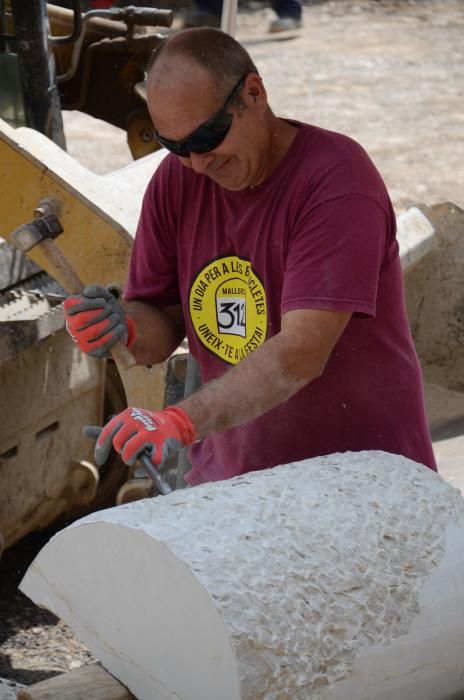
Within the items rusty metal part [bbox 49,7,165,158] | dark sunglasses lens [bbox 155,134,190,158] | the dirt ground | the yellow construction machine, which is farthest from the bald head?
the dirt ground

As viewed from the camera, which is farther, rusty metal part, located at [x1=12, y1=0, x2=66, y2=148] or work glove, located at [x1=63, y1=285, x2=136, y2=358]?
rusty metal part, located at [x1=12, y1=0, x2=66, y2=148]

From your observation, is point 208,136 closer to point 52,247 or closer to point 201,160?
point 201,160

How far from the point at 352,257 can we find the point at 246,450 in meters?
0.62

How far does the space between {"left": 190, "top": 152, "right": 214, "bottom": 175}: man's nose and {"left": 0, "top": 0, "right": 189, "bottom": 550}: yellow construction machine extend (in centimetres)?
51

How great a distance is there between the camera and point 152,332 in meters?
2.96

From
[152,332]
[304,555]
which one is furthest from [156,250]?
[304,555]

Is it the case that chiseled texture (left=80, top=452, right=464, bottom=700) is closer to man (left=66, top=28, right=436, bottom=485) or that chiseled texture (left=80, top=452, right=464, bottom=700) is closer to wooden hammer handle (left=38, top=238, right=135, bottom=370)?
man (left=66, top=28, right=436, bottom=485)

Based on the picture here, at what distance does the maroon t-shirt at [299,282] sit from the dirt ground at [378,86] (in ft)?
17.7

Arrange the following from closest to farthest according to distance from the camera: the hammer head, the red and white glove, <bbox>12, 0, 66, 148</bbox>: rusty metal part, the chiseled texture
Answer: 1. the chiseled texture
2. the red and white glove
3. the hammer head
4. <bbox>12, 0, 66, 148</bbox>: rusty metal part

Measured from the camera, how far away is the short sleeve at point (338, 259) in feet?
8.10

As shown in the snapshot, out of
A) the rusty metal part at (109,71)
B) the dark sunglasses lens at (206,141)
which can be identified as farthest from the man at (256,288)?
the rusty metal part at (109,71)

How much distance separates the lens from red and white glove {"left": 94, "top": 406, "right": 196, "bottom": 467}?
238cm

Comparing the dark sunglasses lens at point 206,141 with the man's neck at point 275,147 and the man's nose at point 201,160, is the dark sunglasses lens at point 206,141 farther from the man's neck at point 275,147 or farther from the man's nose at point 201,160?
the man's neck at point 275,147

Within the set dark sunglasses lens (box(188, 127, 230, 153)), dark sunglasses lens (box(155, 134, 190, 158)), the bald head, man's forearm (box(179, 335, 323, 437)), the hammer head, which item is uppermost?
the bald head
